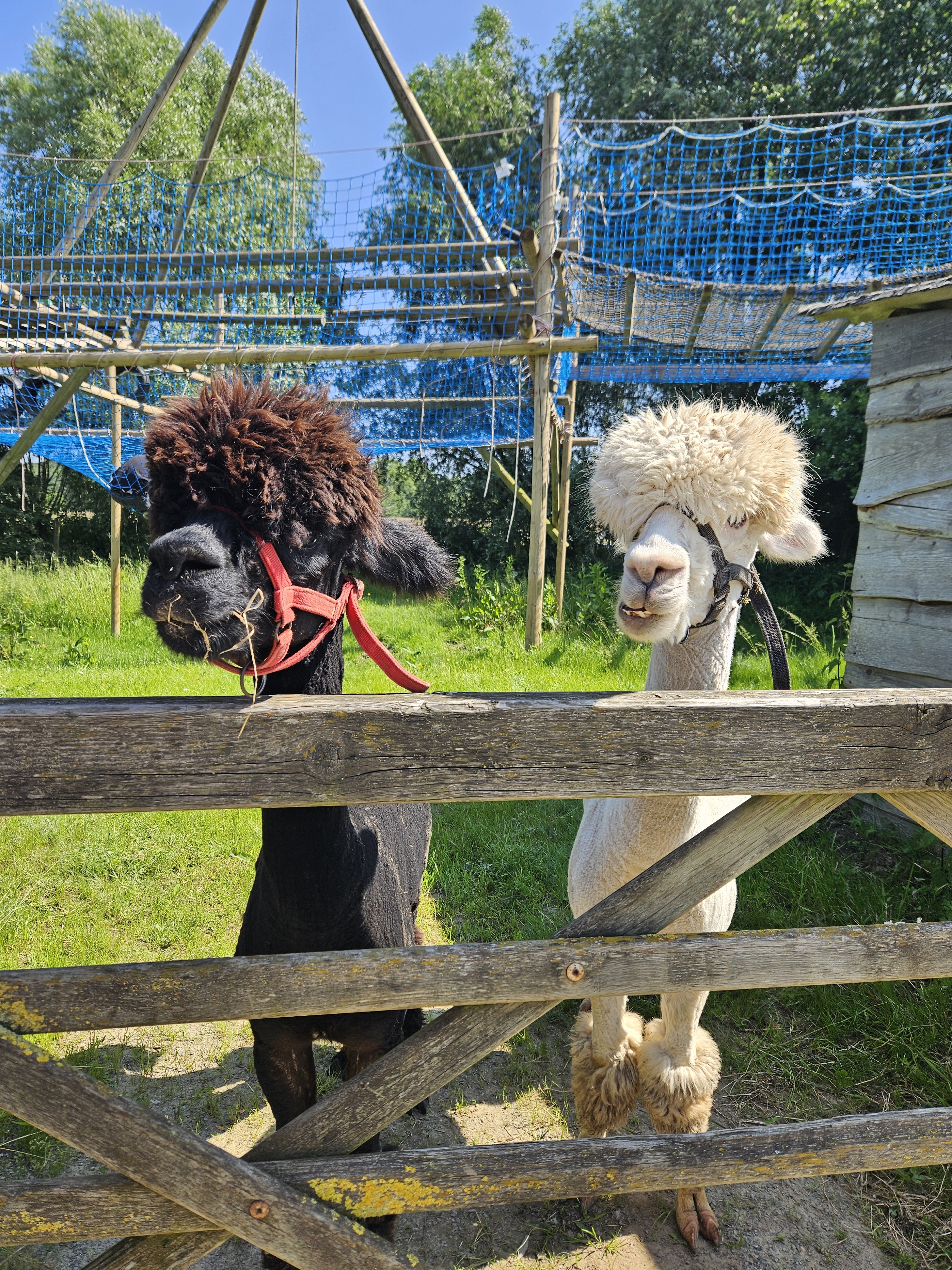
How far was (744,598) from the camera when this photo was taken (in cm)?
182

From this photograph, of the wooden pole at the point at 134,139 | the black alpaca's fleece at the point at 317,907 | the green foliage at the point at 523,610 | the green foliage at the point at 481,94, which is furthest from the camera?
the green foliage at the point at 481,94

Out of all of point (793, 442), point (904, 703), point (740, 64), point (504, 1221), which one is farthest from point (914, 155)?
point (504, 1221)

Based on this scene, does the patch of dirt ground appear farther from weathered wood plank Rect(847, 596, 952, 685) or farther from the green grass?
weathered wood plank Rect(847, 596, 952, 685)

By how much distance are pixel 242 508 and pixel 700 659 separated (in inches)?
47.1

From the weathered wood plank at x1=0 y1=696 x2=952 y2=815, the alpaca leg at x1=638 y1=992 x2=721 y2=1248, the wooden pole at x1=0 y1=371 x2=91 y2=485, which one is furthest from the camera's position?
the wooden pole at x1=0 y1=371 x2=91 y2=485

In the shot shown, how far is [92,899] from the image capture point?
349 centimetres

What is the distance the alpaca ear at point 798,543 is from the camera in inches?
74.0

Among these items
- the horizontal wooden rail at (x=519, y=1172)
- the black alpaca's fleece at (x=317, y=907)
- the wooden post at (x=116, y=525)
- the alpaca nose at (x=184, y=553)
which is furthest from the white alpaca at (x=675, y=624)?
the wooden post at (x=116, y=525)

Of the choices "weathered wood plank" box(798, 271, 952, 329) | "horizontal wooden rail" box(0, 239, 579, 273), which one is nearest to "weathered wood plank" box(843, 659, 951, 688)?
"weathered wood plank" box(798, 271, 952, 329)

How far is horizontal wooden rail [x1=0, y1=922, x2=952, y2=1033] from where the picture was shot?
1172mm

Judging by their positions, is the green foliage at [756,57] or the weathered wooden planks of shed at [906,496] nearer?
the weathered wooden planks of shed at [906,496]

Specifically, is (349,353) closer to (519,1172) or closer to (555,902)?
(555,902)

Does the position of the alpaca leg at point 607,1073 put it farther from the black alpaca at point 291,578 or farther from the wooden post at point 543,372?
the wooden post at point 543,372

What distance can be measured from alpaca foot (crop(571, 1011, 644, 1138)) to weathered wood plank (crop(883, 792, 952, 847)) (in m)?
1.21
